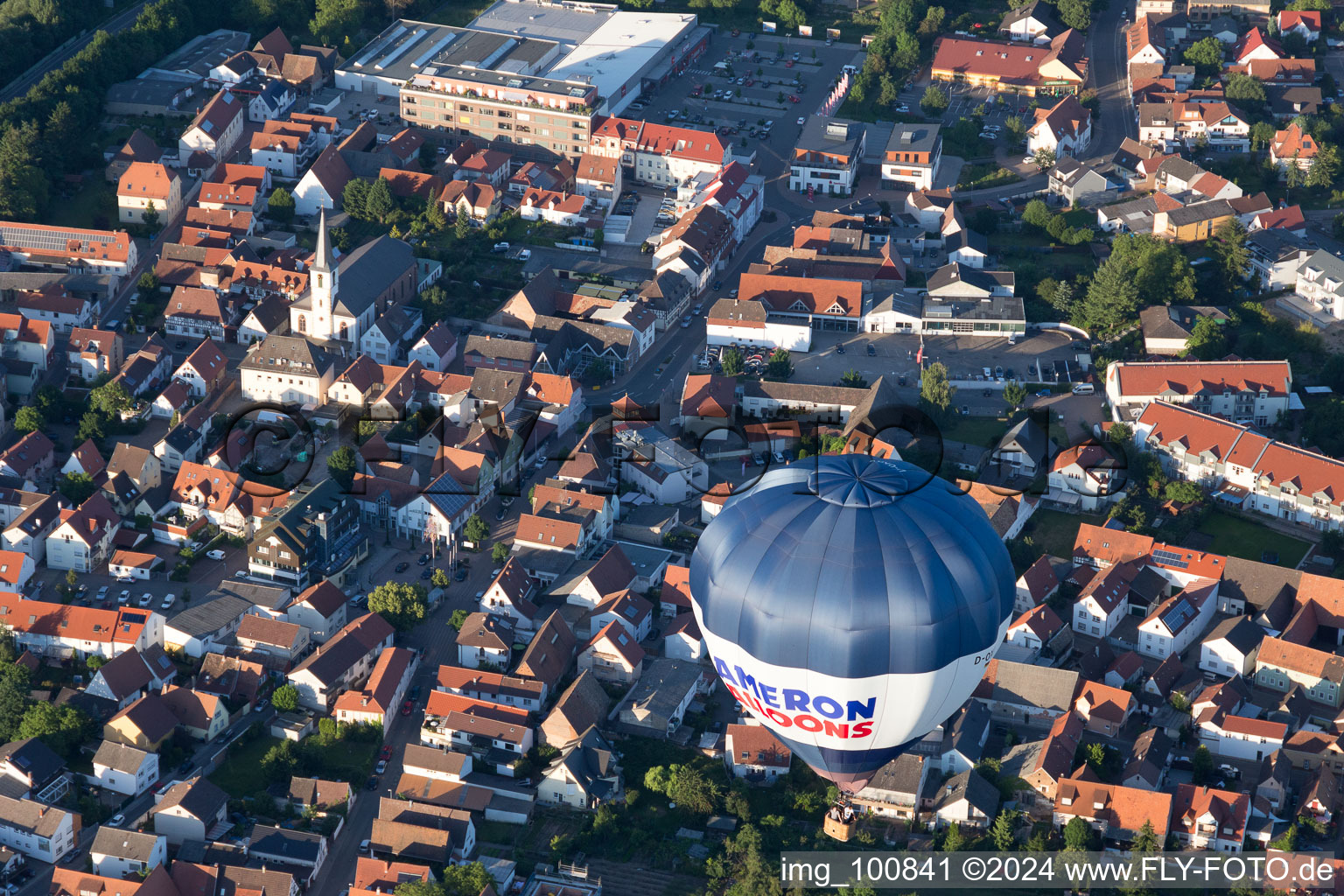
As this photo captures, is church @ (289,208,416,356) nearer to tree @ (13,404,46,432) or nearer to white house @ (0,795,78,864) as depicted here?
tree @ (13,404,46,432)

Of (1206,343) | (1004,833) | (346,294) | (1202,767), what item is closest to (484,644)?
(1004,833)

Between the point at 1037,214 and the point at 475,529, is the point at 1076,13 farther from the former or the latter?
the point at 475,529

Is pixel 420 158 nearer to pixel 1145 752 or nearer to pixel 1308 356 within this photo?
pixel 1308 356

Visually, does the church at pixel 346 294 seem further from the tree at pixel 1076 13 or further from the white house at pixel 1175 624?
the tree at pixel 1076 13

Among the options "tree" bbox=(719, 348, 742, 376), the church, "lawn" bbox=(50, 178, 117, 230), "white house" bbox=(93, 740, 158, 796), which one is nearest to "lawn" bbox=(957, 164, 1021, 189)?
"tree" bbox=(719, 348, 742, 376)

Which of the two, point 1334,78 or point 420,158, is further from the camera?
point 1334,78

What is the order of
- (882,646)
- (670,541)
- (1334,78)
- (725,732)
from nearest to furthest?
(882,646)
(725,732)
(670,541)
(1334,78)

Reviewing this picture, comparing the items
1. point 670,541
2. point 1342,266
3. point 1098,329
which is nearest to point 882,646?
point 670,541
